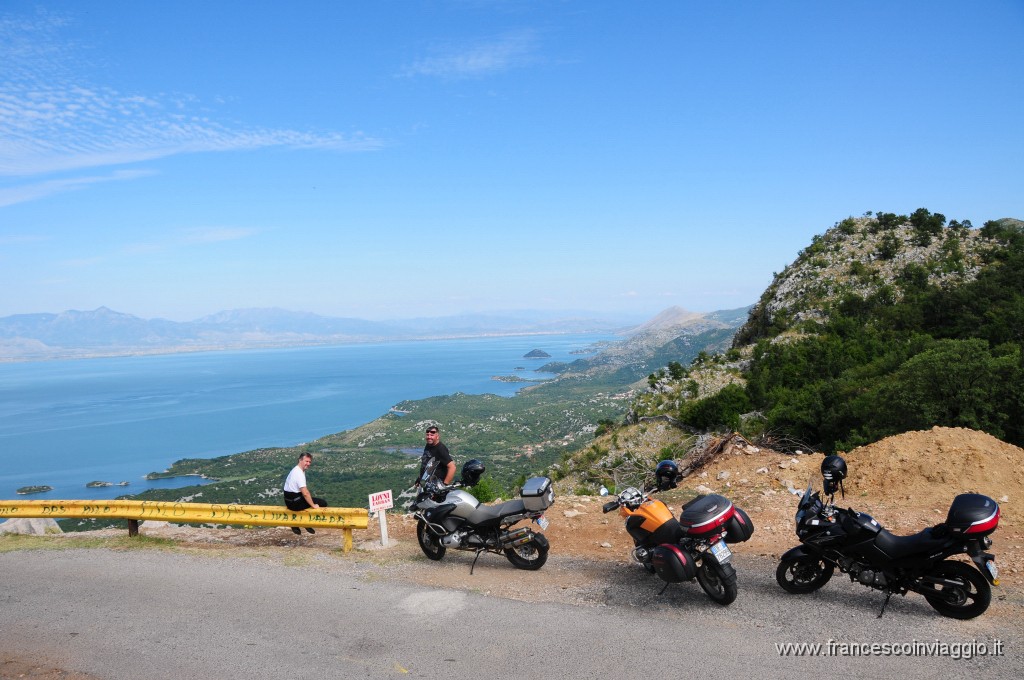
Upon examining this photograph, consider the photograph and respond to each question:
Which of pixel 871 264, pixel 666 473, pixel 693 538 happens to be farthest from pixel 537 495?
pixel 871 264

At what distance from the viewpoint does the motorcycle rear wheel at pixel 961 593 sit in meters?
5.80

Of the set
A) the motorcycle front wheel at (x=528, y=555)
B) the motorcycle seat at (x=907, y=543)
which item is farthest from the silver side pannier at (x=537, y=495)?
the motorcycle seat at (x=907, y=543)

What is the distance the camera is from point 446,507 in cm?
862

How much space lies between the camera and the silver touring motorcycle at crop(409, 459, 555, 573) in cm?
808

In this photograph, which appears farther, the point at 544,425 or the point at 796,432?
the point at 544,425

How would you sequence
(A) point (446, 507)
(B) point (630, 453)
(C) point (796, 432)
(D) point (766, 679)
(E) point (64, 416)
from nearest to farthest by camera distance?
1. (D) point (766, 679)
2. (A) point (446, 507)
3. (C) point (796, 432)
4. (B) point (630, 453)
5. (E) point (64, 416)

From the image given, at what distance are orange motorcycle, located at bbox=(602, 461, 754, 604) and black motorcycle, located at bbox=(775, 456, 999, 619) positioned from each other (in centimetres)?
70

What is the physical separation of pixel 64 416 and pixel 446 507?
608 feet

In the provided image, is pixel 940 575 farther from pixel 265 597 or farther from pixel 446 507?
pixel 265 597

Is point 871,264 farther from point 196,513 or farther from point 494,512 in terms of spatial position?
point 196,513

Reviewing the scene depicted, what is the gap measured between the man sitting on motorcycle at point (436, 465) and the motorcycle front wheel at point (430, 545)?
67cm

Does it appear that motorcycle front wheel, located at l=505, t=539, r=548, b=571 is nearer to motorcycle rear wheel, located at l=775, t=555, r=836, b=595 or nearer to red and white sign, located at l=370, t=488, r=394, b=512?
red and white sign, located at l=370, t=488, r=394, b=512

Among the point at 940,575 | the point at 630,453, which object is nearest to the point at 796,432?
the point at 630,453

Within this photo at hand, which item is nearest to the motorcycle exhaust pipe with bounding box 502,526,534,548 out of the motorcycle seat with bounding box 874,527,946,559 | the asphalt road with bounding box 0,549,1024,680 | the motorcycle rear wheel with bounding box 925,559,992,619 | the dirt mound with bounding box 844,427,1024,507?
the asphalt road with bounding box 0,549,1024,680
